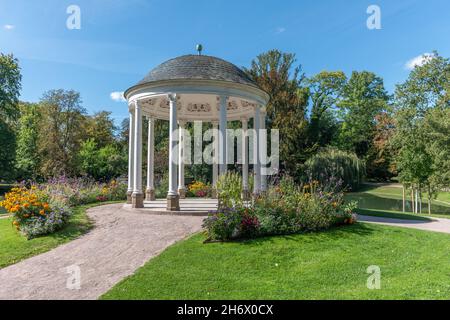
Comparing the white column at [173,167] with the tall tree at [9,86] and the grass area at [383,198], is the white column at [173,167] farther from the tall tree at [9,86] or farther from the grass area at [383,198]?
the tall tree at [9,86]

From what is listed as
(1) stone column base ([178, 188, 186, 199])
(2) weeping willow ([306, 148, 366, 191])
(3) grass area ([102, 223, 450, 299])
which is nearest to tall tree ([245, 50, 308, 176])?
(2) weeping willow ([306, 148, 366, 191])

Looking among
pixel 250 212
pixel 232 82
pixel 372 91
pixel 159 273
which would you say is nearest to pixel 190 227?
pixel 250 212

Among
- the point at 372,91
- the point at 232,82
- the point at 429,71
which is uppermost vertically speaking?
the point at 372,91

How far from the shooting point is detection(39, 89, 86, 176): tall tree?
33.2 metres

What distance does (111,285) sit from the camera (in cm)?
616

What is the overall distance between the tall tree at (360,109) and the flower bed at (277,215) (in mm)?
34789

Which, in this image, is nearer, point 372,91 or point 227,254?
point 227,254

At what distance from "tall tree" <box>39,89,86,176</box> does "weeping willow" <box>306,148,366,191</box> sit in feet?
82.8

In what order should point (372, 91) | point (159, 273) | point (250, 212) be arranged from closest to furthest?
point (159, 273), point (250, 212), point (372, 91)

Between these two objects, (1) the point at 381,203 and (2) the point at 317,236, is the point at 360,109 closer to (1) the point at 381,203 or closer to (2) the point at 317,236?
(1) the point at 381,203

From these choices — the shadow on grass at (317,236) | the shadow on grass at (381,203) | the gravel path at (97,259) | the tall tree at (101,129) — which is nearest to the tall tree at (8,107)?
the tall tree at (101,129)

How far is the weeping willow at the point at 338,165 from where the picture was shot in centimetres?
2930
